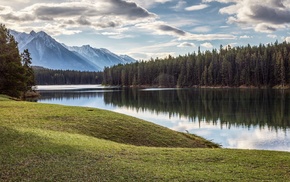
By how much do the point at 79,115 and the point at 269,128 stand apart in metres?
23.9

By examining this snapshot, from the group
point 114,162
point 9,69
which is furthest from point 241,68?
point 114,162

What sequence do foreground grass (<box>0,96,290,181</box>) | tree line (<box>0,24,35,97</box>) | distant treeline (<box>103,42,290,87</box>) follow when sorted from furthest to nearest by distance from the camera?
1. distant treeline (<box>103,42,290,87</box>)
2. tree line (<box>0,24,35,97</box>)
3. foreground grass (<box>0,96,290,181</box>)

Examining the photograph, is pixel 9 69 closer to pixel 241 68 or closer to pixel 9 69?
pixel 9 69

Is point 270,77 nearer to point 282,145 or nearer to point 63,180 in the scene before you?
point 282,145

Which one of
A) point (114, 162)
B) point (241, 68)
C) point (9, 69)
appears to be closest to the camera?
point (114, 162)

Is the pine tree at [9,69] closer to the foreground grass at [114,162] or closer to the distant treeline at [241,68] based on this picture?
the foreground grass at [114,162]

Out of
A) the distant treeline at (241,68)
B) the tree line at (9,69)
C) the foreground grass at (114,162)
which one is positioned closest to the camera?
the foreground grass at (114,162)

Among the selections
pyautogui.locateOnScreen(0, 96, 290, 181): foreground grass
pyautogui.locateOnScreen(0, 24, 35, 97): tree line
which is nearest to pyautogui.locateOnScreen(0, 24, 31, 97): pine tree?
pyautogui.locateOnScreen(0, 24, 35, 97): tree line

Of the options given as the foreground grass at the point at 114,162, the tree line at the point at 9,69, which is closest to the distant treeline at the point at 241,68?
the tree line at the point at 9,69

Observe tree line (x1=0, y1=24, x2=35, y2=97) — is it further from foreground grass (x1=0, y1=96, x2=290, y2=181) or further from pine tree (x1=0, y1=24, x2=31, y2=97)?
foreground grass (x1=0, y1=96, x2=290, y2=181)

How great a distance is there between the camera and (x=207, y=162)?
15.7 meters

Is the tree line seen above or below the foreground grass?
above

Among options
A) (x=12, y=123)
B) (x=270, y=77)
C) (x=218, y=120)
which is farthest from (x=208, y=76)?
(x=12, y=123)

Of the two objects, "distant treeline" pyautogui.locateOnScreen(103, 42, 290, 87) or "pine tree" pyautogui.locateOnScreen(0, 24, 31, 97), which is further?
"distant treeline" pyautogui.locateOnScreen(103, 42, 290, 87)
